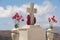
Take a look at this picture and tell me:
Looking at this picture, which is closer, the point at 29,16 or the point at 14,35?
the point at 14,35

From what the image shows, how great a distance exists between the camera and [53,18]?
1333 cm

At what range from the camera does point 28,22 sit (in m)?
13.2

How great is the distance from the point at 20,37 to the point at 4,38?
56.2ft

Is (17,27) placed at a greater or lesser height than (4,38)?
greater

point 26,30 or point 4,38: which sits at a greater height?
point 26,30

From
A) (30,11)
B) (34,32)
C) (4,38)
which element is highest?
(30,11)

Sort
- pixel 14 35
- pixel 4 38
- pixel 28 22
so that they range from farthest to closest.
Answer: pixel 4 38 < pixel 28 22 < pixel 14 35

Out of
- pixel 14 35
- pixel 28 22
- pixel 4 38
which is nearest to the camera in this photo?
pixel 14 35

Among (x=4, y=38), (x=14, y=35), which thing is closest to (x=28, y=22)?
(x=14, y=35)

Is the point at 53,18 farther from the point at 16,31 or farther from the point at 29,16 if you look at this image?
the point at 16,31

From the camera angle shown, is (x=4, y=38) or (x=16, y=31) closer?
(x=16, y=31)

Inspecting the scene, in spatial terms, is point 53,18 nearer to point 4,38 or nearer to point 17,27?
point 17,27

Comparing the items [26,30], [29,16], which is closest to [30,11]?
[29,16]

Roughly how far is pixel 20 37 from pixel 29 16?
1128mm
